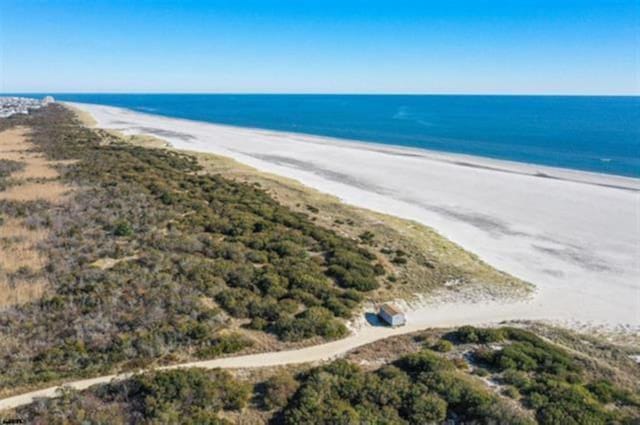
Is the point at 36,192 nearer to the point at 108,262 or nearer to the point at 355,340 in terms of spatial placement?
the point at 108,262

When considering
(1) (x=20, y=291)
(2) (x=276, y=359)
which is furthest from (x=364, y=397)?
(1) (x=20, y=291)

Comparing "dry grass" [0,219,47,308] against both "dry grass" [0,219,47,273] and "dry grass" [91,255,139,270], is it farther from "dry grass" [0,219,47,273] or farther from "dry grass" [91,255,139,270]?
"dry grass" [91,255,139,270]

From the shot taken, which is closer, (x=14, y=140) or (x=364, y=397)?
(x=364, y=397)

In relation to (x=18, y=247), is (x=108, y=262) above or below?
below

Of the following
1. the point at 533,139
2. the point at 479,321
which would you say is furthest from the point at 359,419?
the point at 533,139

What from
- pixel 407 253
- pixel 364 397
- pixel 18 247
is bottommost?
pixel 364 397

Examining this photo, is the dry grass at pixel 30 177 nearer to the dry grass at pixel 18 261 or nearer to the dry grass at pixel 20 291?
the dry grass at pixel 18 261
